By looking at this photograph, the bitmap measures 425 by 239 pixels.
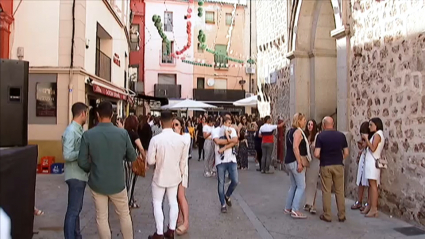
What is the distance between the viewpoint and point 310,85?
36.9 ft

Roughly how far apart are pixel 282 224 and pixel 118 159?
312 cm

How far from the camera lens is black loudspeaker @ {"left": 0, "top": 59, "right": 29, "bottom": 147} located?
3656 mm

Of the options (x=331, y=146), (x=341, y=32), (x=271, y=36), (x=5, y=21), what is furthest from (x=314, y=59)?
(x=5, y=21)

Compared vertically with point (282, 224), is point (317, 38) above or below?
above

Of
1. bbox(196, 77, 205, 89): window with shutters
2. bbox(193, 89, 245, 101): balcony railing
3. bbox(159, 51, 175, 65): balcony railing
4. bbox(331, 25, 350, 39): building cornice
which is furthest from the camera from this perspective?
bbox(196, 77, 205, 89): window with shutters

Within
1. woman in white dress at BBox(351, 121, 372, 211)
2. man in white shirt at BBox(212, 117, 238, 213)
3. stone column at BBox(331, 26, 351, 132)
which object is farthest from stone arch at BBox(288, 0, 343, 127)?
man in white shirt at BBox(212, 117, 238, 213)

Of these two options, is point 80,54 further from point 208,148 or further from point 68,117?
point 208,148

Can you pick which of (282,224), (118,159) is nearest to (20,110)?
(118,159)

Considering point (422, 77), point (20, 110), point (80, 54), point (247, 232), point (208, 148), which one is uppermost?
point (80, 54)

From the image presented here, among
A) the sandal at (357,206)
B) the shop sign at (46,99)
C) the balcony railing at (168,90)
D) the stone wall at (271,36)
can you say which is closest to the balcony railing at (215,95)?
the balcony railing at (168,90)

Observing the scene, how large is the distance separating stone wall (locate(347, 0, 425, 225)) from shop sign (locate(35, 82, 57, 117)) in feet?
26.9

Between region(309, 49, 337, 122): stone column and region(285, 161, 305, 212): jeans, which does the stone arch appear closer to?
region(309, 49, 337, 122): stone column

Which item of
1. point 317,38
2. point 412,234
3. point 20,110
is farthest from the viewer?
point 317,38

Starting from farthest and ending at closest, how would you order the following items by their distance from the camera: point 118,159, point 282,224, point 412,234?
point 282,224 < point 412,234 < point 118,159
